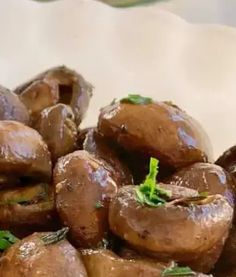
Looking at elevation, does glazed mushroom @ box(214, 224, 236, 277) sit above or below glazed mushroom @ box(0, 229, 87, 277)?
below

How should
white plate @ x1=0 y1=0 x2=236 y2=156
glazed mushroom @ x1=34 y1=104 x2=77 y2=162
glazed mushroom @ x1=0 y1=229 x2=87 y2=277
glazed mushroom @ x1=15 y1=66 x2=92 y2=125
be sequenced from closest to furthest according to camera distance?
glazed mushroom @ x1=0 y1=229 x2=87 y2=277 < glazed mushroom @ x1=34 y1=104 x2=77 y2=162 < glazed mushroom @ x1=15 y1=66 x2=92 y2=125 < white plate @ x1=0 y1=0 x2=236 y2=156

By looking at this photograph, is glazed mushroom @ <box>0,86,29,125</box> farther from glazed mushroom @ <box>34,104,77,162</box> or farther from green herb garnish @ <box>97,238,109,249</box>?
green herb garnish @ <box>97,238,109,249</box>

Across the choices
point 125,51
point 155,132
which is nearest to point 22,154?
point 155,132

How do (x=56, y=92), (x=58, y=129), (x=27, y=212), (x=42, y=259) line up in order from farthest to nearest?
(x=56, y=92), (x=58, y=129), (x=27, y=212), (x=42, y=259)

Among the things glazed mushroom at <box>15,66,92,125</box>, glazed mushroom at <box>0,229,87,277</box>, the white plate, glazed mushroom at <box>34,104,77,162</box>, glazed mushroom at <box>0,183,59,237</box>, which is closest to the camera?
glazed mushroom at <box>0,229,87,277</box>

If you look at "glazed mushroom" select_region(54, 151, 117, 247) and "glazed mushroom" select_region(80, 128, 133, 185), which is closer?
"glazed mushroom" select_region(54, 151, 117, 247)

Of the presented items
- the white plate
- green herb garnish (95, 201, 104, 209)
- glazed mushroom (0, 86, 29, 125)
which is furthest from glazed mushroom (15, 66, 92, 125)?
green herb garnish (95, 201, 104, 209)

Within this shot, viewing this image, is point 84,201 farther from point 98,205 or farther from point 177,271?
point 177,271

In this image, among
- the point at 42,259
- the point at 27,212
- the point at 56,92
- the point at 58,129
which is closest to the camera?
the point at 42,259

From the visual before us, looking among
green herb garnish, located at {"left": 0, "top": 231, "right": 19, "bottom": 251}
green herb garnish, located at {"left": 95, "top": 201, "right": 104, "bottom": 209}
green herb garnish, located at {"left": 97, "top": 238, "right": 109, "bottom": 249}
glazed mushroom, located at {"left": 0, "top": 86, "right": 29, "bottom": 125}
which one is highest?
glazed mushroom, located at {"left": 0, "top": 86, "right": 29, "bottom": 125}
